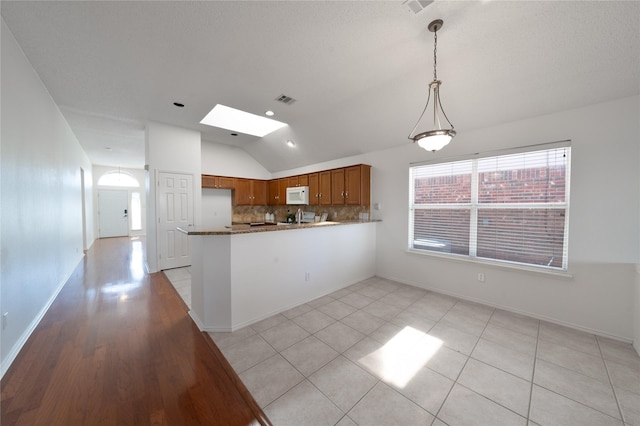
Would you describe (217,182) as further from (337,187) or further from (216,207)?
(337,187)

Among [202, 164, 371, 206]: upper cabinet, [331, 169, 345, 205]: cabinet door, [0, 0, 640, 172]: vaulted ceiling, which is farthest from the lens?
[331, 169, 345, 205]: cabinet door

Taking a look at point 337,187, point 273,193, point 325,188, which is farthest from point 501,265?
point 273,193

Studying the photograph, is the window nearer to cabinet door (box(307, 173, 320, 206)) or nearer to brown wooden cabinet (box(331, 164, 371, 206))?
brown wooden cabinet (box(331, 164, 371, 206))

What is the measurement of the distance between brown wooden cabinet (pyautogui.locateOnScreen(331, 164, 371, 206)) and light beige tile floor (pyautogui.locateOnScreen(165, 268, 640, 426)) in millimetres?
2151

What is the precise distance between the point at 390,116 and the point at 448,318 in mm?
2934

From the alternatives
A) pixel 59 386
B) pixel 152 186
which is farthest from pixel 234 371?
pixel 152 186

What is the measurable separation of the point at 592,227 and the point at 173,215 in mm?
6448

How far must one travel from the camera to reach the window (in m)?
2.73

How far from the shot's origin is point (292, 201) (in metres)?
5.83

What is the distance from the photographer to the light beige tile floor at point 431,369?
5.01ft

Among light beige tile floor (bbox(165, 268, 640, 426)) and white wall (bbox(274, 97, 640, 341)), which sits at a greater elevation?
white wall (bbox(274, 97, 640, 341))

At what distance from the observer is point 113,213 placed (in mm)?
9047

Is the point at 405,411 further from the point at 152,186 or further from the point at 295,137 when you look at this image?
the point at 152,186

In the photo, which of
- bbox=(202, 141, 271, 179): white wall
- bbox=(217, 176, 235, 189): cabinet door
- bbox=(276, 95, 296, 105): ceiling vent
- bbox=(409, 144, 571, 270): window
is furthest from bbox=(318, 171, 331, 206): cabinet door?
bbox=(217, 176, 235, 189): cabinet door
